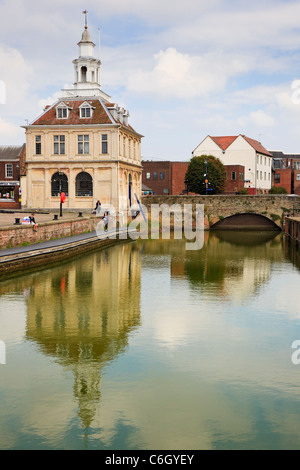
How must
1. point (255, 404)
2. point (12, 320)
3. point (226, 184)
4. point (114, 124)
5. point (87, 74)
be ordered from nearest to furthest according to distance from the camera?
point (255, 404) < point (12, 320) < point (114, 124) < point (87, 74) < point (226, 184)

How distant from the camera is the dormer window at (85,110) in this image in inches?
2151

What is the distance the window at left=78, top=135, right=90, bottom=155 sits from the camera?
54188 mm

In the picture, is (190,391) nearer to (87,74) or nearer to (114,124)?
(114,124)

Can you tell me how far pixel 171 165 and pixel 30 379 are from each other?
7691 centimetres

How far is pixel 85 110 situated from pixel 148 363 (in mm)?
45240

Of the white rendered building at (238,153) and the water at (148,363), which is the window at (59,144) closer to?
the water at (148,363)

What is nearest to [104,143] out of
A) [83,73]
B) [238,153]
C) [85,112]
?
[85,112]

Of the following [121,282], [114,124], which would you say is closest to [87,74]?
[114,124]

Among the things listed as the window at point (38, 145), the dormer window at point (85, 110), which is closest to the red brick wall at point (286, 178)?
the dormer window at point (85, 110)

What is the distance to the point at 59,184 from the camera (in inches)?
2169

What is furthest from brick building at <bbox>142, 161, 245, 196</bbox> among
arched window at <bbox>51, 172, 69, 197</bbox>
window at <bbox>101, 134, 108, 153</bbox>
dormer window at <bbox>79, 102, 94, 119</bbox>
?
arched window at <bbox>51, 172, 69, 197</bbox>

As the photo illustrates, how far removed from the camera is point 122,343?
49.6ft

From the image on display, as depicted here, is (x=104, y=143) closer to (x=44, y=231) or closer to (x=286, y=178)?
(x=44, y=231)

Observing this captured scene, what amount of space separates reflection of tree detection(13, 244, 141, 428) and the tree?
4749cm
